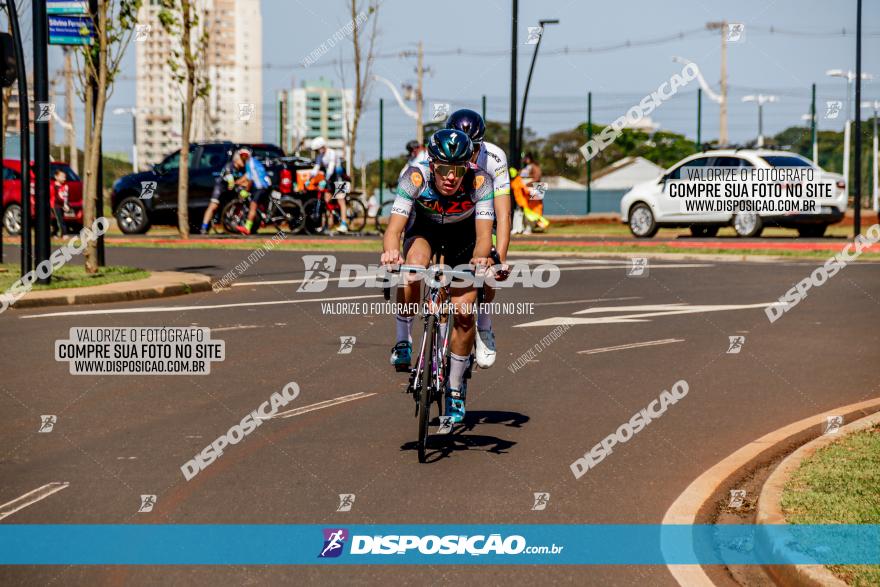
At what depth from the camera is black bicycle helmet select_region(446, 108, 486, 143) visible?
7730 millimetres

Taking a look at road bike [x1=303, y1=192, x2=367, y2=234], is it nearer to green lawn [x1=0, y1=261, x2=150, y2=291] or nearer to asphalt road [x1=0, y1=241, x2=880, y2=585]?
green lawn [x1=0, y1=261, x2=150, y2=291]

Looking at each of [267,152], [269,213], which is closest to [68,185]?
[267,152]

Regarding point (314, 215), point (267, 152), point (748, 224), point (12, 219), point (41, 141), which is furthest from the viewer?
point (12, 219)

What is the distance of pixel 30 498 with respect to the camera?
21.0 ft

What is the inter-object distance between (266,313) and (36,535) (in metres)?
9.22

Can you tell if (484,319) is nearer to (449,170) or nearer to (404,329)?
(404,329)

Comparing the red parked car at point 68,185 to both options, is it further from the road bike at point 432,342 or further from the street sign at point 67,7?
the road bike at point 432,342

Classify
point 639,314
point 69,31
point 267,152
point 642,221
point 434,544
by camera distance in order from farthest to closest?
point 642,221
point 267,152
point 69,31
point 639,314
point 434,544

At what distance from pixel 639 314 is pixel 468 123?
25.7ft

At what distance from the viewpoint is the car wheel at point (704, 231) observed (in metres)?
32.2

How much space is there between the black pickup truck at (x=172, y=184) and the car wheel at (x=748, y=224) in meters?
10.9

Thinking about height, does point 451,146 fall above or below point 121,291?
above

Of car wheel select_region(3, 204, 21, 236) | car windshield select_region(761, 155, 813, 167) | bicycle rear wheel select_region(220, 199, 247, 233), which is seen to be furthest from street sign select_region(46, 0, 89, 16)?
car windshield select_region(761, 155, 813, 167)

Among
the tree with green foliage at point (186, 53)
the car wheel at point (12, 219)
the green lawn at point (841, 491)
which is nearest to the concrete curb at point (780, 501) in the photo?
→ the green lawn at point (841, 491)
